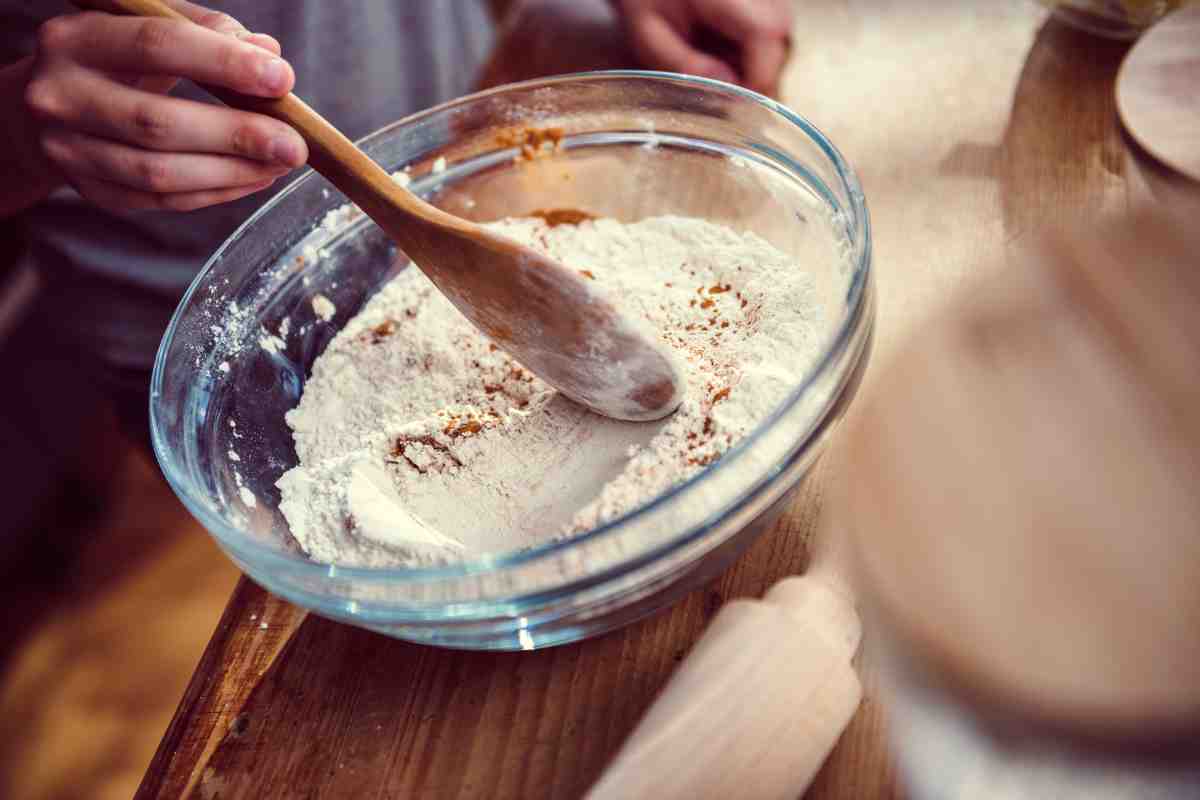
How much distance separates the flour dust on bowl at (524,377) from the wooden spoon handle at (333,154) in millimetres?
110

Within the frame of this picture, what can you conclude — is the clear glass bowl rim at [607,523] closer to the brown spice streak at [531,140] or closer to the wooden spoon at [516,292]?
the wooden spoon at [516,292]

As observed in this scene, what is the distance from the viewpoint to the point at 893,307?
0.62 metres

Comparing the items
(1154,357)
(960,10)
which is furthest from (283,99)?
(960,10)

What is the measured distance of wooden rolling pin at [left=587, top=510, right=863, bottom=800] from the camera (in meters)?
0.37

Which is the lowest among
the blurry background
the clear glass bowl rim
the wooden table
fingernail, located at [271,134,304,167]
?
the blurry background

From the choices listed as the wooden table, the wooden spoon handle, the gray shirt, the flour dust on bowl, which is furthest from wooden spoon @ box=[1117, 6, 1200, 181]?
the gray shirt

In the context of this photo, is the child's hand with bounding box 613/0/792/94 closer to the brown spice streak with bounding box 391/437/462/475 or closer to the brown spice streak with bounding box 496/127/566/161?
the brown spice streak with bounding box 496/127/566/161

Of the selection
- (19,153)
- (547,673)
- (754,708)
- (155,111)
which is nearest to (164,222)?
(19,153)

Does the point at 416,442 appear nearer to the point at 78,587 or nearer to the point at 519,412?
the point at 519,412

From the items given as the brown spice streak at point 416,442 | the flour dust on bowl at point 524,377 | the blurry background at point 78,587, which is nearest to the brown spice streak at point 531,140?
the flour dust on bowl at point 524,377

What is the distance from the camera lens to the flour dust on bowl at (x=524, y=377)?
17.3 inches

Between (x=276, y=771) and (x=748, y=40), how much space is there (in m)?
0.67

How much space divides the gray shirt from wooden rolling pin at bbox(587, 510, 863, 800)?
644 mm

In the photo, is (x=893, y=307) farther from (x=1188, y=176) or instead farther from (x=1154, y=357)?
(x=1154, y=357)
